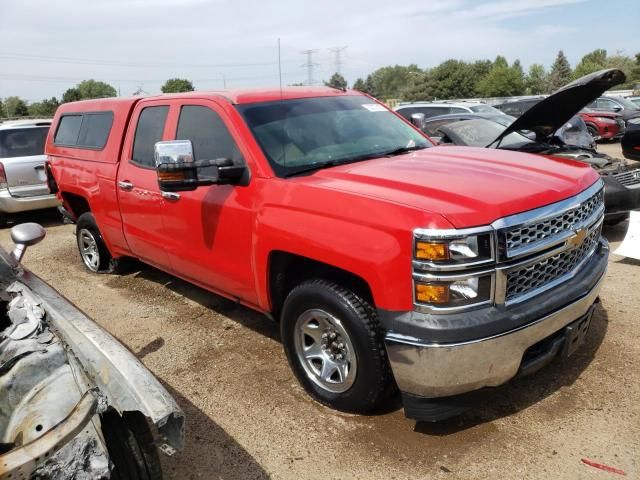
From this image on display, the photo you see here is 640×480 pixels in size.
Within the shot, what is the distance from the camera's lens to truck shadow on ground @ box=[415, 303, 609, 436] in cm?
305

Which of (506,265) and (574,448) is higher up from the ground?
(506,265)

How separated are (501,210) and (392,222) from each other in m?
0.52

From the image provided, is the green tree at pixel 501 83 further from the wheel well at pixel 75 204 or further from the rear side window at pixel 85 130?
the wheel well at pixel 75 204

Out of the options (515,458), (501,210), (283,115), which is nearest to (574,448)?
(515,458)

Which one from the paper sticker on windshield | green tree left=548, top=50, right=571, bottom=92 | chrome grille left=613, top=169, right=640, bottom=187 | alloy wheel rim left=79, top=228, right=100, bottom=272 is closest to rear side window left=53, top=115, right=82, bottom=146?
alloy wheel rim left=79, top=228, right=100, bottom=272

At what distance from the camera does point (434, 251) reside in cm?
251

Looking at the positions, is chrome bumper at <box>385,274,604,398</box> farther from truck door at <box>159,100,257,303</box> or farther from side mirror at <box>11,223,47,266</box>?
side mirror at <box>11,223,47,266</box>

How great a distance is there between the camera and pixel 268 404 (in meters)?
3.39

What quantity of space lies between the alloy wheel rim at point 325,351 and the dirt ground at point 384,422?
8.5 inches

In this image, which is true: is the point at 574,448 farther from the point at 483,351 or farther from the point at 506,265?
the point at 506,265

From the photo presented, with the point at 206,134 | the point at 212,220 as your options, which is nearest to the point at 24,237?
Answer: the point at 212,220

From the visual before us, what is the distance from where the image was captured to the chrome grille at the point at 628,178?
620 cm

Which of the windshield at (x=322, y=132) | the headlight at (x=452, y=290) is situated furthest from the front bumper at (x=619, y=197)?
the headlight at (x=452, y=290)

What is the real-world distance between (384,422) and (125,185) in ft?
9.72
